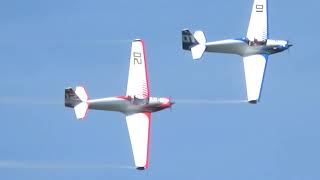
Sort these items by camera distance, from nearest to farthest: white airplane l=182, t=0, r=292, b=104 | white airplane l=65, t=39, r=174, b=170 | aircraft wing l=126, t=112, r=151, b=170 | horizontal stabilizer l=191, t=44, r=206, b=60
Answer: aircraft wing l=126, t=112, r=151, b=170 < white airplane l=65, t=39, r=174, b=170 < horizontal stabilizer l=191, t=44, r=206, b=60 < white airplane l=182, t=0, r=292, b=104

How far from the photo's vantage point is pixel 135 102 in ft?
533

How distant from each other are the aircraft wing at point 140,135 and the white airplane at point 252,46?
425 inches

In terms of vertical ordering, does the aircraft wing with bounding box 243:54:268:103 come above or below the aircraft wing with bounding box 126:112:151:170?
above

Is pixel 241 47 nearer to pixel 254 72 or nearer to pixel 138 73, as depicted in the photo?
pixel 254 72

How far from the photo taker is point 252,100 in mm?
166750

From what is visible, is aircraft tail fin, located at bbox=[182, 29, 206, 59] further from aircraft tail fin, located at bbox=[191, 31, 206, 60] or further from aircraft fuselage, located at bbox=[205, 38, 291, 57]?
aircraft fuselage, located at bbox=[205, 38, 291, 57]

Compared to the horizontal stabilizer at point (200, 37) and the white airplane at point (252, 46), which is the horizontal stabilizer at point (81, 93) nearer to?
the white airplane at point (252, 46)

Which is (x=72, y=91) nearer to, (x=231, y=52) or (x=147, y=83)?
(x=147, y=83)

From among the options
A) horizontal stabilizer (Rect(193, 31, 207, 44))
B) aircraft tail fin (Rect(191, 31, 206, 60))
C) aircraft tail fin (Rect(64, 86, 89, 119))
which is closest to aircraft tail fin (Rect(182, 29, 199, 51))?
aircraft tail fin (Rect(191, 31, 206, 60))

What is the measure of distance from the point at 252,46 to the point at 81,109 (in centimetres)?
2195

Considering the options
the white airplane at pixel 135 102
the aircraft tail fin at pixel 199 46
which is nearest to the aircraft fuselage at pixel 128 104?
the white airplane at pixel 135 102

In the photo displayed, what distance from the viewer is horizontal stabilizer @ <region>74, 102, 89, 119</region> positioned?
160 meters

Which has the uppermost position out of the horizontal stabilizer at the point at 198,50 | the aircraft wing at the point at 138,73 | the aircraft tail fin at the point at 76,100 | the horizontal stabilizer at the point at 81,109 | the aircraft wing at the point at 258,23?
the aircraft wing at the point at 258,23

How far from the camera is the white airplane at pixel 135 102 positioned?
161m
